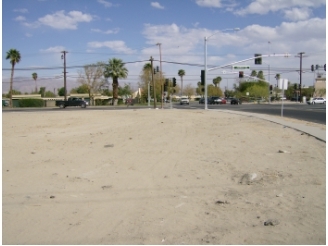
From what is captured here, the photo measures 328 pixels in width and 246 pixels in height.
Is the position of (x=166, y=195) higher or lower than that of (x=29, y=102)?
lower

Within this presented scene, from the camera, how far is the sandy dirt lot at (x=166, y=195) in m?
5.01

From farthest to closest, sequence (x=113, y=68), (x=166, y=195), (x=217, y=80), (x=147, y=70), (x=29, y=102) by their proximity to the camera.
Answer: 1. (x=217, y=80)
2. (x=147, y=70)
3. (x=113, y=68)
4. (x=29, y=102)
5. (x=166, y=195)

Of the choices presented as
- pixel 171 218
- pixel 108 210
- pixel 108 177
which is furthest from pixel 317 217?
pixel 108 177

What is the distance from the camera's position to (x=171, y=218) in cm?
554

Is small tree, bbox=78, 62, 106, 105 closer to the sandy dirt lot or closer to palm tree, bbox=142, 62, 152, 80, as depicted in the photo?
palm tree, bbox=142, 62, 152, 80

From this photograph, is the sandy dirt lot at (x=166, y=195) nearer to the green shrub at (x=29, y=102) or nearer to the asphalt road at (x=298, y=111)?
the asphalt road at (x=298, y=111)

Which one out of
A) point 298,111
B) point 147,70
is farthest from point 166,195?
point 147,70

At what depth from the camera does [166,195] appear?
6742mm

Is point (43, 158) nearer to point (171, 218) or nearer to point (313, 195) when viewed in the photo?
point (171, 218)

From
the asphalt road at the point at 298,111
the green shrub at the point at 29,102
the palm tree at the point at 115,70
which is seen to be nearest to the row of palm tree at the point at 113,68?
the palm tree at the point at 115,70

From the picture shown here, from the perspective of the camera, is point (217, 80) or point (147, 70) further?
point (217, 80)

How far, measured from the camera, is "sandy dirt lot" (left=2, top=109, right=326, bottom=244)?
501cm

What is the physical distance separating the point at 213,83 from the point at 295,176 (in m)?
155

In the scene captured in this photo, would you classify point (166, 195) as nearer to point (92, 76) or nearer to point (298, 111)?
point (298, 111)
